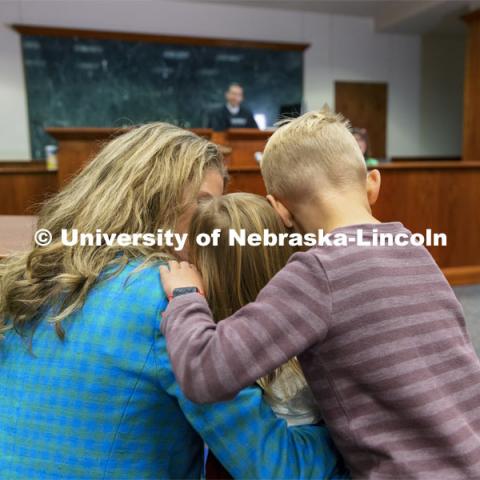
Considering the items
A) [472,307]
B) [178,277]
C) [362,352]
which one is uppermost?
[178,277]

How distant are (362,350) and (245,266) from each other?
26 centimetres

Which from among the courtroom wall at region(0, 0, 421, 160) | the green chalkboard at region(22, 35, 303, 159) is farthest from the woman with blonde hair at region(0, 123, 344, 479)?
the courtroom wall at region(0, 0, 421, 160)

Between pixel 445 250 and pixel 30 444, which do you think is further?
pixel 445 250

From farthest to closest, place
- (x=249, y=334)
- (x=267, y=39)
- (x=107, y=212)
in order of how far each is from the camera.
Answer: (x=267, y=39)
(x=107, y=212)
(x=249, y=334)

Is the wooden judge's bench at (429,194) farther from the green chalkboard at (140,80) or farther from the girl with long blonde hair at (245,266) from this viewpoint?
the girl with long blonde hair at (245,266)

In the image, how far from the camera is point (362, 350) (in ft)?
2.41

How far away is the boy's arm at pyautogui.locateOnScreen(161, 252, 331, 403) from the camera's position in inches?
26.9

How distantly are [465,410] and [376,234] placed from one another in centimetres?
30

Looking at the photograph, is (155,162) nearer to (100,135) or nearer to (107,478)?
(107,478)

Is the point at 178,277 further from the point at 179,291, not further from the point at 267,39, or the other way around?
the point at 267,39

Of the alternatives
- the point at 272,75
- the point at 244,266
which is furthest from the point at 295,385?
the point at 272,75

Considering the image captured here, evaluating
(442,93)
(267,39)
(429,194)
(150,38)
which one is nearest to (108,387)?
(429,194)

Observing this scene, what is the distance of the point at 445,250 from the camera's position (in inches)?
153

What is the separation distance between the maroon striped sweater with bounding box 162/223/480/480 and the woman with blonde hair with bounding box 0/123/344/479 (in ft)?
0.18
